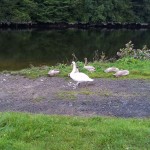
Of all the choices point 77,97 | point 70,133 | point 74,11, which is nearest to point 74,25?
point 74,11

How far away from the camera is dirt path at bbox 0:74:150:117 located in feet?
39.6

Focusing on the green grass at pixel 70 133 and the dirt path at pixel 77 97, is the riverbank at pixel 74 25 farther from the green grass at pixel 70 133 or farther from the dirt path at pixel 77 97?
the green grass at pixel 70 133

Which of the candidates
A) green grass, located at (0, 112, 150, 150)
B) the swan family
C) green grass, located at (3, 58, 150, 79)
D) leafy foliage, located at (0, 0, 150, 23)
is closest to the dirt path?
the swan family

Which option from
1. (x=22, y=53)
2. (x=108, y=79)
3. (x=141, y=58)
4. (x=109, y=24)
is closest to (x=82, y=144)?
(x=108, y=79)

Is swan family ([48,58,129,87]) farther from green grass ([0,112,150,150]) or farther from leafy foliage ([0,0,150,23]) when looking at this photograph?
leafy foliage ([0,0,150,23])

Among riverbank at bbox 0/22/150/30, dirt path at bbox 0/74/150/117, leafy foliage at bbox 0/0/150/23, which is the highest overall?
dirt path at bbox 0/74/150/117

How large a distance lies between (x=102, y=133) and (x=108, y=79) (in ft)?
24.7

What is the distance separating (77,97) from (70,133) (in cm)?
416

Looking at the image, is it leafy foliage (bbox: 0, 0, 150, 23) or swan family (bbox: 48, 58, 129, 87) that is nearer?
swan family (bbox: 48, 58, 129, 87)

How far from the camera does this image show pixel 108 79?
16.8m

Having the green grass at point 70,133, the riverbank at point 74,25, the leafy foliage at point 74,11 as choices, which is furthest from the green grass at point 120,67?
the leafy foliage at point 74,11

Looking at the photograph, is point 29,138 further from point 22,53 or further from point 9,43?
point 9,43

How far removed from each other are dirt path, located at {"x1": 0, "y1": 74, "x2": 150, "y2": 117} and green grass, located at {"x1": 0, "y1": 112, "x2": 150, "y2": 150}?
1517mm

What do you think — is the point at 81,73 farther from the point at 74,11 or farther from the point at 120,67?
the point at 74,11
